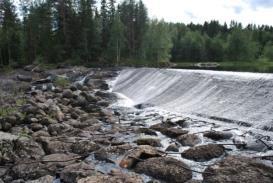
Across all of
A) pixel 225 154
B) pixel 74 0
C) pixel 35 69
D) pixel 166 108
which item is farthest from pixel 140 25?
pixel 225 154

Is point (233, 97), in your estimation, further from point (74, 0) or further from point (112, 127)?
point (74, 0)

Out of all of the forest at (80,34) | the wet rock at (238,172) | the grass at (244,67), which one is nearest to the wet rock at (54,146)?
the wet rock at (238,172)

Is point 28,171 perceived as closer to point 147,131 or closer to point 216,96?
point 147,131

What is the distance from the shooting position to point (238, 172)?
9.45 metres

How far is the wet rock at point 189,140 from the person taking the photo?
1305 centimetres

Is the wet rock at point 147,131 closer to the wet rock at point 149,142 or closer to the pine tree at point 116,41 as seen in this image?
the wet rock at point 149,142

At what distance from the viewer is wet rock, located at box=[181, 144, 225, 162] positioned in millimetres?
11375

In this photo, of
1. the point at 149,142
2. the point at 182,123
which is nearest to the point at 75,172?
the point at 149,142

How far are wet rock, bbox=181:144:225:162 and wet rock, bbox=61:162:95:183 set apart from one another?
3.42m

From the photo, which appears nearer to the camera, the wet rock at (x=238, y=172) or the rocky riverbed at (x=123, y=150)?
the wet rock at (x=238, y=172)

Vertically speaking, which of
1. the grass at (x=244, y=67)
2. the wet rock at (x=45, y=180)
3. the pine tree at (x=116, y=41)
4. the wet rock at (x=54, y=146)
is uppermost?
the pine tree at (x=116, y=41)

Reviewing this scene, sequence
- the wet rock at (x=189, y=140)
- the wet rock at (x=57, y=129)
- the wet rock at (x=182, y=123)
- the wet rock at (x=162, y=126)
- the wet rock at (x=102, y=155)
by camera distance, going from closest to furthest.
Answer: the wet rock at (x=102, y=155) → the wet rock at (x=189, y=140) → the wet rock at (x=57, y=129) → the wet rock at (x=162, y=126) → the wet rock at (x=182, y=123)

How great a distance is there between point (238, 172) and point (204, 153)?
2.13m

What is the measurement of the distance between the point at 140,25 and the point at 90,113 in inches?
2093
